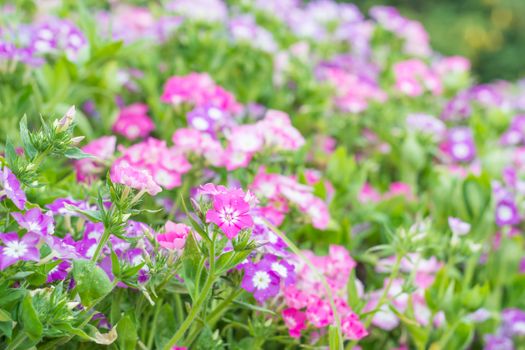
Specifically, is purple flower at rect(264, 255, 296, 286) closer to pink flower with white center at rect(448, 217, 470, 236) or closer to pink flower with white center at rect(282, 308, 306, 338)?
pink flower with white center at rect(282, 308, 306, 338)

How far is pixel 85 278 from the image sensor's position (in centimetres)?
96

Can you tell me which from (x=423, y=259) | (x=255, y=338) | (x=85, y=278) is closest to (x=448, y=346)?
(x=423, y=259)

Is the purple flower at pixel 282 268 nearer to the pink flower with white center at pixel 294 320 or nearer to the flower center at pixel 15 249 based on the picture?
the pink flower with white center at pixel 294 320

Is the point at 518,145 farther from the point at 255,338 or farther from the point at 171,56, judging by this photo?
the point at 255,338

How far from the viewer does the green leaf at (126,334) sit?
42.0 inches

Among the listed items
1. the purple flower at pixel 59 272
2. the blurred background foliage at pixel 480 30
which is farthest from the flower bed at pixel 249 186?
the blurred background foliage at pixel 480 30

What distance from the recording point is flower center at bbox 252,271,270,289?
1.10 metres

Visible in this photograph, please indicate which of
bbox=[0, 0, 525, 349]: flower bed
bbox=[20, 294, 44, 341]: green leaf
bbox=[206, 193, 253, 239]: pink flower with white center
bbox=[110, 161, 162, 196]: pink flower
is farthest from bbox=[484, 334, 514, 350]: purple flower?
bbox=[20, 294, 44, 341]: green leaf

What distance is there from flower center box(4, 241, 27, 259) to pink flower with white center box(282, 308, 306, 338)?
0.50 metres

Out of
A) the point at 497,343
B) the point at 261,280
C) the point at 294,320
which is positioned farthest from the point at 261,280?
the point at 497,343

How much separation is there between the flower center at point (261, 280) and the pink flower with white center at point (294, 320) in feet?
0.45

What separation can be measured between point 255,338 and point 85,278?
0.38 m

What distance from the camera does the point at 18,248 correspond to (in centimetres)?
92

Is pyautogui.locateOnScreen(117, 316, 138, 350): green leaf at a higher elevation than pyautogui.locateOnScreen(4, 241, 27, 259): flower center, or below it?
below
